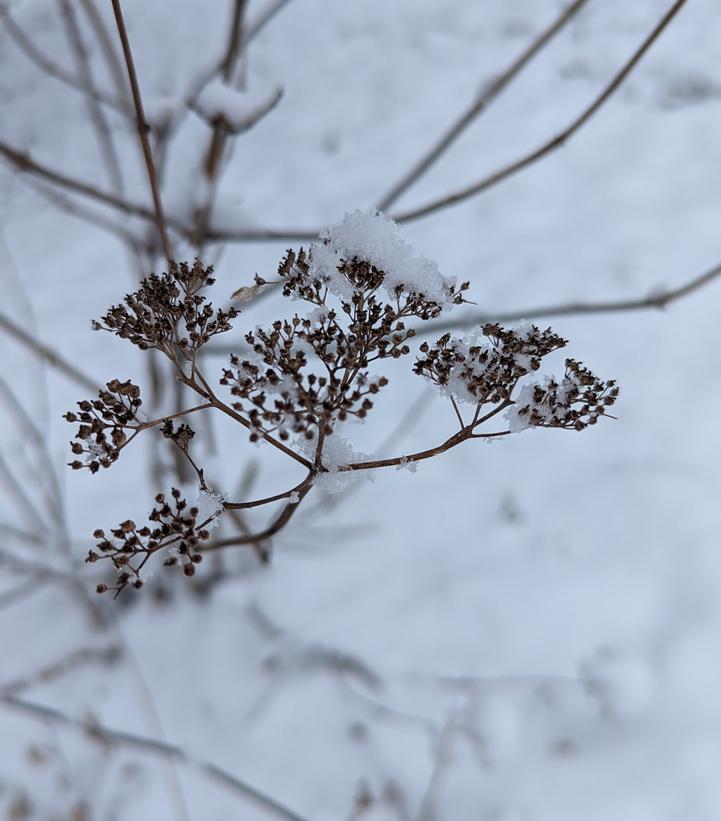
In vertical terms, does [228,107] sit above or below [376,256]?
above

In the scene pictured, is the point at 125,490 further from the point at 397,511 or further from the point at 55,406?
the point at 397,511

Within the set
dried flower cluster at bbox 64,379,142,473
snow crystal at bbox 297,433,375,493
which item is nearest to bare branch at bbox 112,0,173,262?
dried flower cluster at bbox 64,379,142,473

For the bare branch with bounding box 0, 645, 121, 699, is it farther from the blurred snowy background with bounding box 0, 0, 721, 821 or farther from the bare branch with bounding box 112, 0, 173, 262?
the bare branch with bounding box 112, 0, 173, 262

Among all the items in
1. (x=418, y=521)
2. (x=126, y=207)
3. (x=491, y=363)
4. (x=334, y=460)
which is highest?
(x=418, y=521)

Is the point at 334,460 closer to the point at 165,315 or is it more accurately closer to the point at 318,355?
the point at 318,355

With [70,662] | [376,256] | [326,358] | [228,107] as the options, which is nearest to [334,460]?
[326,358]

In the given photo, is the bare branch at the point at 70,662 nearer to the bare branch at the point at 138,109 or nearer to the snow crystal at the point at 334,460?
the bare branch at the point at 138,109
